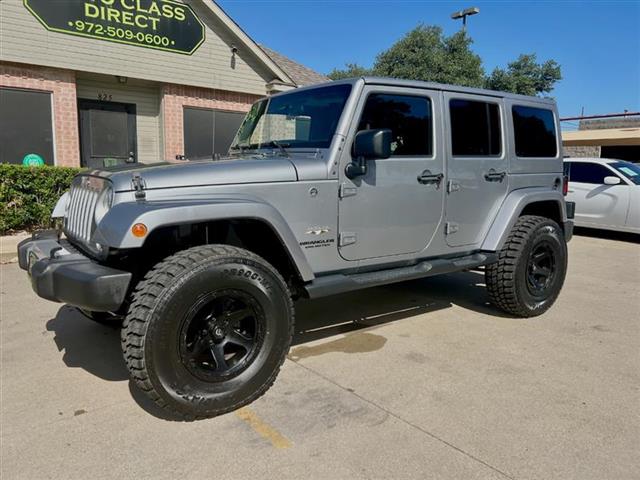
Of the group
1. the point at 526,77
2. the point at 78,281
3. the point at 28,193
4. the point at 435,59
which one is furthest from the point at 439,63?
the point at 78,281

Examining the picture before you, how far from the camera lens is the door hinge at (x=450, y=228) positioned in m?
4.10

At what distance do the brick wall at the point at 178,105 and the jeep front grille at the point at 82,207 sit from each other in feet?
25.4

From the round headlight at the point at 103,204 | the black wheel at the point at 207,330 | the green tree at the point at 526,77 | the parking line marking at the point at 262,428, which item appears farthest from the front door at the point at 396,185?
the green tree at the point at 526,77

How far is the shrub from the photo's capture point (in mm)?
7887

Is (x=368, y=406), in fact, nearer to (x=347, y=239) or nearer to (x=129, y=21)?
(x=347, y=239)

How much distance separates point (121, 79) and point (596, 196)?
995 cm

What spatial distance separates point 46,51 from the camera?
9523 mm

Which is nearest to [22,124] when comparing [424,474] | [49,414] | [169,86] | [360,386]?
[169,86]

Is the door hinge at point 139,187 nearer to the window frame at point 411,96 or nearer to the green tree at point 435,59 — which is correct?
the window frame at point 411,96

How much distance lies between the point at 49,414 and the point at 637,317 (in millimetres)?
4985

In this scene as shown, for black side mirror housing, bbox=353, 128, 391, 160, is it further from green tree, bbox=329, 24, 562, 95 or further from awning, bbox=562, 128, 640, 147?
green tree, bbox=329, 24, 562, 95

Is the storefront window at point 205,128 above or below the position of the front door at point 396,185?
above

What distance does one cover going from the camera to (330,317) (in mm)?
4621

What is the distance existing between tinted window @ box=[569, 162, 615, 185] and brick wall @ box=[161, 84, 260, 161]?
25.9 ft
